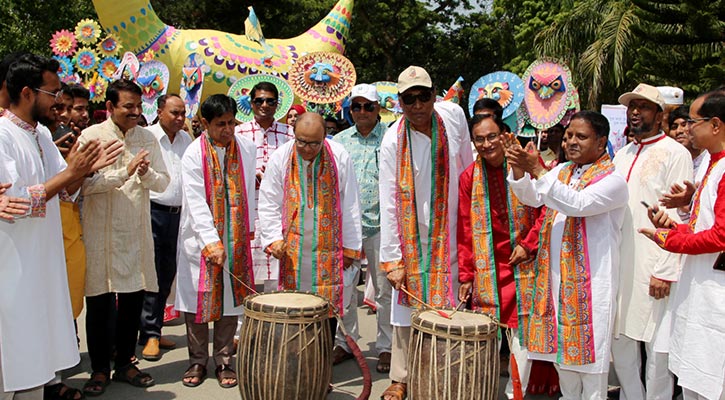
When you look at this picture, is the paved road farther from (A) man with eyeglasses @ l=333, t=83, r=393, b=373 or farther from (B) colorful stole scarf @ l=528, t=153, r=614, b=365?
(B) colorful stole scarf @ l=528, t=153, r=614, b=365

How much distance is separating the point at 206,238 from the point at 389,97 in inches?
149

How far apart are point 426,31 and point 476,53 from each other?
7.24ft

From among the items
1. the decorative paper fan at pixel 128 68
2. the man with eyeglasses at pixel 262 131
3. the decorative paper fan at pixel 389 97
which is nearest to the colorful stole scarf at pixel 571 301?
the man with eyeglasses at pixel 262 131

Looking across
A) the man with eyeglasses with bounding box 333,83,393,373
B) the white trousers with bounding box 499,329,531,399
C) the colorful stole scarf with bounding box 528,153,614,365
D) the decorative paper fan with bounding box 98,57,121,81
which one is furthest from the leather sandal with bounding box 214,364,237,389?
the decorative paper fan with bounding box 98,57,121,81

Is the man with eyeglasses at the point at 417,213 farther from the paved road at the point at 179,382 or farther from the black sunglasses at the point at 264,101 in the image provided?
the black sunglasses at the point at 264,101

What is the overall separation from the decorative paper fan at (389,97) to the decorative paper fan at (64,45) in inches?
170

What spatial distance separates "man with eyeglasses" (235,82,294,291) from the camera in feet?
16.2

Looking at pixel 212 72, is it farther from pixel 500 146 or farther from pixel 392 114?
pixel 500 146

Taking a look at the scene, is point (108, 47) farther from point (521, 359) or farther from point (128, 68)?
point (521, 359)

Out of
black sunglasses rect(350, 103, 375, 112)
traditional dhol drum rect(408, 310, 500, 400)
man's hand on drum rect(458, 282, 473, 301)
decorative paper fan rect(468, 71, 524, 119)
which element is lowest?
traditional dhol drum rect(408, 310, 500, 400)

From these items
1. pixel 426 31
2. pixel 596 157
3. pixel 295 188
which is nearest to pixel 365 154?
pixel 295 188

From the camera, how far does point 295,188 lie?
402 centimetres

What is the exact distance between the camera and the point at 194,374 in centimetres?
407

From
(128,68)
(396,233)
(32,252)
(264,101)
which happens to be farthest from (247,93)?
(32,252)
